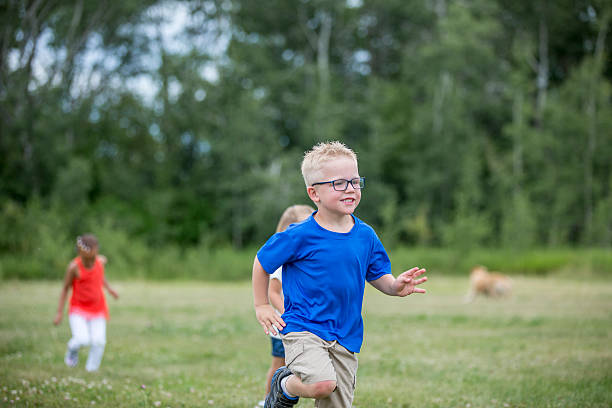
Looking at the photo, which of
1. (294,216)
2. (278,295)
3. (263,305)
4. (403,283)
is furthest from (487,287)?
(263,305)

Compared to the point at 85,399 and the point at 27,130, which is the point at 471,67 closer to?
the point at 27,130

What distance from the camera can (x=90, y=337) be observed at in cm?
741

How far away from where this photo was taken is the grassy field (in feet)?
19.5

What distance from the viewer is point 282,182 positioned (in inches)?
1201

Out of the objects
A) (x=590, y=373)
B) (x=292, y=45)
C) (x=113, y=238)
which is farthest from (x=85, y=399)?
(x=292, y=45)

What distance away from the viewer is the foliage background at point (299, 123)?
29.2 m

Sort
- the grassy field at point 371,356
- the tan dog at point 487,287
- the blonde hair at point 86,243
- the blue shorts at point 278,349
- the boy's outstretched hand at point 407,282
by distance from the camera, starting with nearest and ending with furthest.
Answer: the boy's outstretched hand at point 407,282 < the blue shorts at point 278,349 < the grassy field at point 371,356 < the blonde hair at point 86,243 < the tan dog at point 487,287

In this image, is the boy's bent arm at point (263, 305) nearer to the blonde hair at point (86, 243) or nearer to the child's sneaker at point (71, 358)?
the blonde hair at point (86, 243)

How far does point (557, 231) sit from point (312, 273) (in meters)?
29.6

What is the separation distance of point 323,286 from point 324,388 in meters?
0.61

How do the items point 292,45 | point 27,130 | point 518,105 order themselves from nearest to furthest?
1. point 27,130
2. point 518,105
3. point 292,45

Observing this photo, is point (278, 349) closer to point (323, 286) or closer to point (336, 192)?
point (323, 286)

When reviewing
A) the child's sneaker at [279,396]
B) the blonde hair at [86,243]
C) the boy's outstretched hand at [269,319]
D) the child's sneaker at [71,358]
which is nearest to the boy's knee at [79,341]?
the child's sneaker at [71,358]

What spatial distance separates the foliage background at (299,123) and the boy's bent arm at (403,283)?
72.5ft
